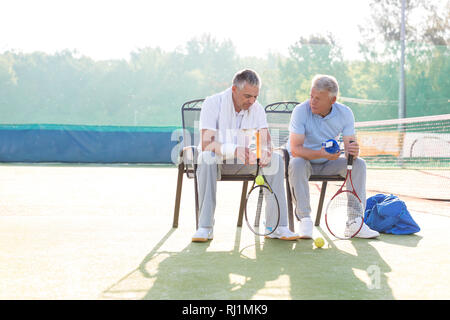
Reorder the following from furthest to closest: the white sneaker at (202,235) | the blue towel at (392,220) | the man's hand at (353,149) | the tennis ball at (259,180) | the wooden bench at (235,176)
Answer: the blue towel at (392,220), the wooden bench at (235,176), the man's hand at (353,149), the white sneaker at (202,235), the tennis ball at (259,180)

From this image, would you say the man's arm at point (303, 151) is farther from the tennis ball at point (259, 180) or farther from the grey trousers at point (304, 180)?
the tennis ball at point (259, 180)

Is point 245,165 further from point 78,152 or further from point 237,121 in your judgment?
point 78,152

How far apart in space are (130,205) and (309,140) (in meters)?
2.58

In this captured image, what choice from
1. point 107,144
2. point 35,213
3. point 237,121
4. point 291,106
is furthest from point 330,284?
point 107,144

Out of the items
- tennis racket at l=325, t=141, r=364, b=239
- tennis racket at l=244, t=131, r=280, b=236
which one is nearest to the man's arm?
tennis racket at l=325, t=141, r=364, b=239

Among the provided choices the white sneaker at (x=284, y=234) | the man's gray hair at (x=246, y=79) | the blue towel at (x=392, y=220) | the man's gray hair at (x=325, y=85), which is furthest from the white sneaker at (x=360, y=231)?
the man's gray hair at (x=246, y=79)

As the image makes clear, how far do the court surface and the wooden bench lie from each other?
24cm

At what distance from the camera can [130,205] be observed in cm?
556

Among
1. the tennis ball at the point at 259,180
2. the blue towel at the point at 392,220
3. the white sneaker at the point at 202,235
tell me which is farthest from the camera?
the blue towel at the point at 392,220

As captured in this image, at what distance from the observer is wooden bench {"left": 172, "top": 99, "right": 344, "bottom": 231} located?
3.55 metres

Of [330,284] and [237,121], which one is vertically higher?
[237,121]

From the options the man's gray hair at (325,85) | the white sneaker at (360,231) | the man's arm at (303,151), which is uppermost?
the man's gray hair at (325,85)

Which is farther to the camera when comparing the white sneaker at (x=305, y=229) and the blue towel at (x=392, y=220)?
the blue towel at (x=392, y=220)

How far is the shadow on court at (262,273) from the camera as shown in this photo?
2170mm
